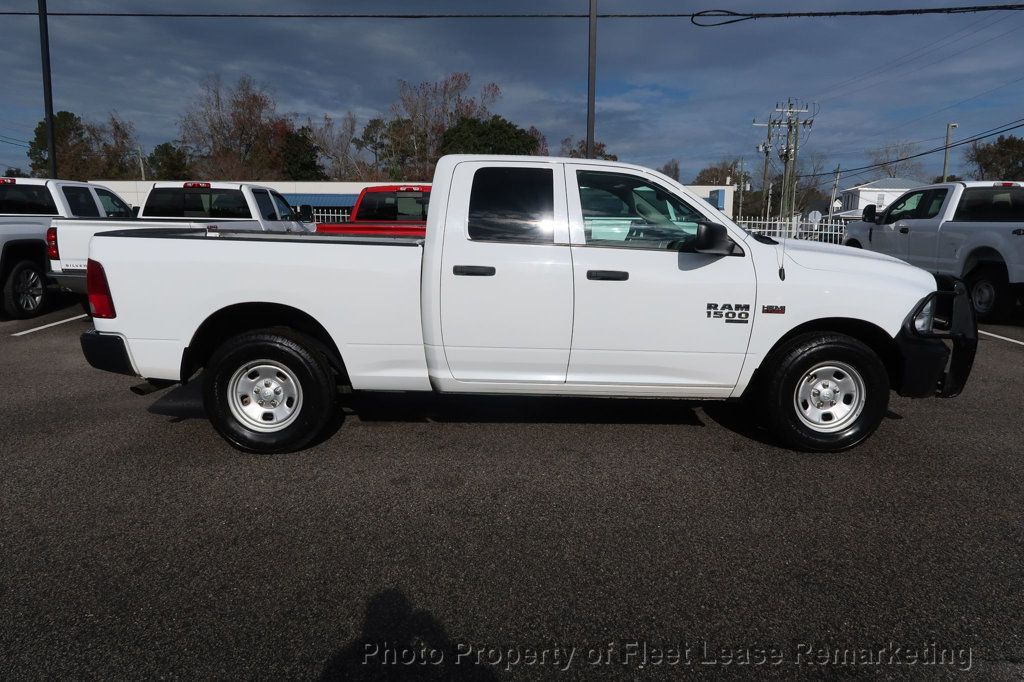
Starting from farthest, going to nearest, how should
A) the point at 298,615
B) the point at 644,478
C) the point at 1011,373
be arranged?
the point at 1011,373, the point at 644,478, the point at 298,615

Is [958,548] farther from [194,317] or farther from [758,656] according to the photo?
[194,317]

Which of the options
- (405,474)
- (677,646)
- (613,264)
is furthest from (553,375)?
(677,646)

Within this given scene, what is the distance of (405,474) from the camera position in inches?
174

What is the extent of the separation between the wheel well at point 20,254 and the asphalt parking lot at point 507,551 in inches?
216

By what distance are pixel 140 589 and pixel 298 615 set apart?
29.9 inches

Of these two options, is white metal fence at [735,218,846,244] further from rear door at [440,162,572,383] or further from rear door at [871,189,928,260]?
rear door at [440,162,572,383]

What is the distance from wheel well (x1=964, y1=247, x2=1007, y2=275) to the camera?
9734 millimetres

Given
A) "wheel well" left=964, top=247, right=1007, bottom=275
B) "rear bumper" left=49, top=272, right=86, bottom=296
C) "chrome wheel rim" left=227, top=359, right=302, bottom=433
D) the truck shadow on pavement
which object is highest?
"wheel well" left=964, top=247, right=1007, bottom=275

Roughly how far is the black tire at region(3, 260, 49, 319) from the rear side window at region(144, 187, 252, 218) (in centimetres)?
182

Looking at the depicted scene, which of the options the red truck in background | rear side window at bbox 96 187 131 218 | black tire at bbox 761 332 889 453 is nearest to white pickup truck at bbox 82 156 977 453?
black tire at bbox 761 332 889 453

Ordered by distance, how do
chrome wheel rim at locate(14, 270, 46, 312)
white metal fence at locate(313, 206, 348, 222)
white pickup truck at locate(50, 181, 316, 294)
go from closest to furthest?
chrome wheel rim at locate(14, 270, 46, 312), white pickup truck at locate(50, 181, 316, 294), white metal fence at locate(313, 206, 348, 222)

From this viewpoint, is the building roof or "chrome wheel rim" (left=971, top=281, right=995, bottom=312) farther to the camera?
the building roof

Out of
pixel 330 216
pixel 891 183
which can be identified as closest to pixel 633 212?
pixel 330 216

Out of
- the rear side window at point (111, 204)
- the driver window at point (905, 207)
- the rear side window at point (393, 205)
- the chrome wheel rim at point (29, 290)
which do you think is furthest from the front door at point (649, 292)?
the rear side window at point (111, 204)
